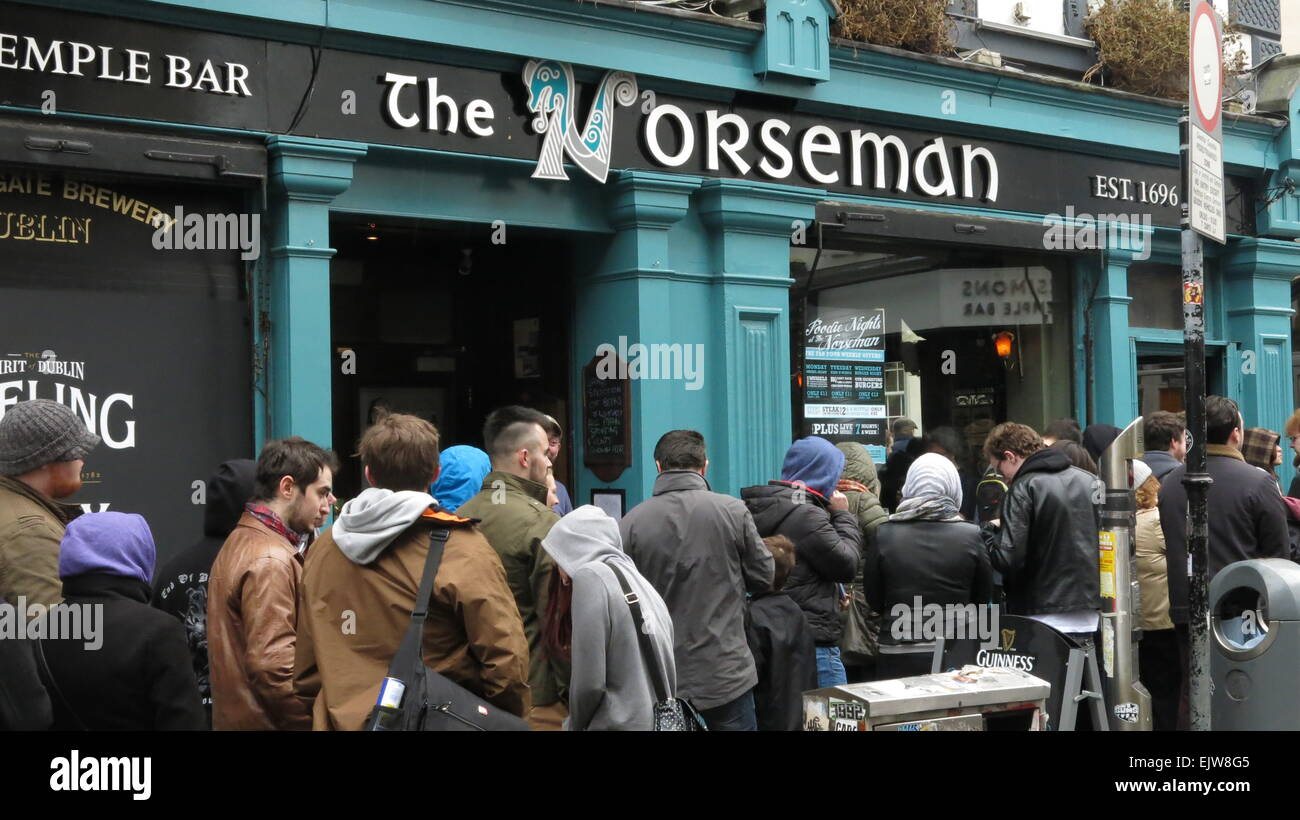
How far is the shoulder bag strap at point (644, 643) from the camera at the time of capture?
412cm

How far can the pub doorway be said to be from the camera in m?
9.45

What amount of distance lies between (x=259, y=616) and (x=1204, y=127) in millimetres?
4340

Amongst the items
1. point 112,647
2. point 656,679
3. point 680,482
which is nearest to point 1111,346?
point 680,482

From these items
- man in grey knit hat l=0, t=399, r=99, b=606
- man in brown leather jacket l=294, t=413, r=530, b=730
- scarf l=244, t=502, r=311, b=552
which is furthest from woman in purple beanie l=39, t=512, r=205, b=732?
scarf l=244, t=502, r=311, b=552

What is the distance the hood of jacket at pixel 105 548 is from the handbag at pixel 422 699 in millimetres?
787

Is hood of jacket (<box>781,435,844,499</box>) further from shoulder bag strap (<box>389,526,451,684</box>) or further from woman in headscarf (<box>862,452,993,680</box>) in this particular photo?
shoulder bag strap (<box>389,526,451,684</box>)

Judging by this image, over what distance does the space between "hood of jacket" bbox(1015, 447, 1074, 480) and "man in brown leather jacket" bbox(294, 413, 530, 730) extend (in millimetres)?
3605

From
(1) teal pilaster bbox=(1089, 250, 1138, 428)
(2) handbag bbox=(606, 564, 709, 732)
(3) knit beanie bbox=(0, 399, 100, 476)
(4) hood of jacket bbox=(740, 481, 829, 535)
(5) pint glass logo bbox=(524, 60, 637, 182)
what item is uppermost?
(5) pint glass logo bbox=(524, 60, 637, 182)

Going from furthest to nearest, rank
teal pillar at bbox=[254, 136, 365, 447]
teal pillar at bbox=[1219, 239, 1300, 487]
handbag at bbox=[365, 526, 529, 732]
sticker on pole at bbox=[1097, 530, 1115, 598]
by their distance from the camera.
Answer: teal pillar at bbox=[1219, 239, 1300, 487] → teal pillar at bbox=[254, 136, 365, 447] → sticker on pole at bbox=[1097, 530, 1115, 598] → handbag at bbox=[365, 526, 529, 732]

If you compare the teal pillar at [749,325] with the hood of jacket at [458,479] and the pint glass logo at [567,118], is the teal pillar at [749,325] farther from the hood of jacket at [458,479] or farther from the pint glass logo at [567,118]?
the hood of jacket at [458,479]

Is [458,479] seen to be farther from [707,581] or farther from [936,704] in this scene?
[936,704]

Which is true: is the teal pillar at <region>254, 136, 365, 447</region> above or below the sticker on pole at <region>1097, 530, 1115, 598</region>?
above

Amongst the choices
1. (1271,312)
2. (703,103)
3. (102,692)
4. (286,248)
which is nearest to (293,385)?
(286,248)
